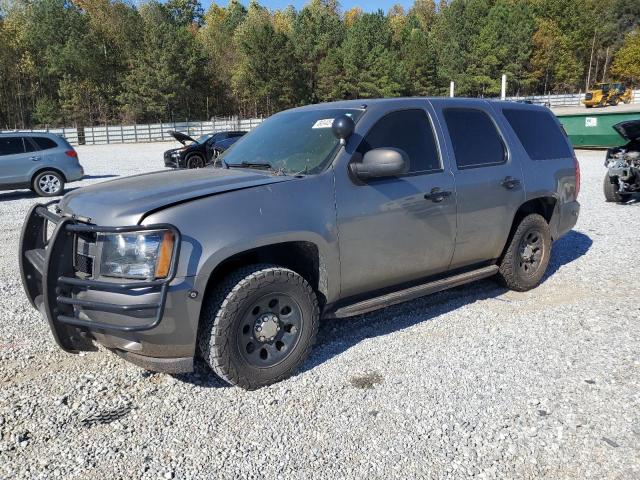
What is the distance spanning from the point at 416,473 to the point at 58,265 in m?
2.27

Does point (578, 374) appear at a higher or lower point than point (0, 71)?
lower

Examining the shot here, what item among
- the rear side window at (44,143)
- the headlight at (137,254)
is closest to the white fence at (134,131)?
the rear side window at (44,143)

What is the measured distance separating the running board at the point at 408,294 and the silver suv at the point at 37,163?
37.4 feet

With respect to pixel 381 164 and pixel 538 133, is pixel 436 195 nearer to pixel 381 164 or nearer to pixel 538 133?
pixel 381 164

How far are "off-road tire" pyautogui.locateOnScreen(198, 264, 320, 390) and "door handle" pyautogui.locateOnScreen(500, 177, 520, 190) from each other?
2.23 metres

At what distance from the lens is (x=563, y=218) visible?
17.9 feet

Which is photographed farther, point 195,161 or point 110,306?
point 195,161

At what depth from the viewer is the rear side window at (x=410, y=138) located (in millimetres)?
3846

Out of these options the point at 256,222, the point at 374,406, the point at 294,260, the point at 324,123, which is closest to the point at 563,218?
the point at 324,123

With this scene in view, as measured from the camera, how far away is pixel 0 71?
207 ft

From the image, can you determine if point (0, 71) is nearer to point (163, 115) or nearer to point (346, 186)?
point (163, 115)

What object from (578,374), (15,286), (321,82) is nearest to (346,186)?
(578,374)

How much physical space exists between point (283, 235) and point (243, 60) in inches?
2550

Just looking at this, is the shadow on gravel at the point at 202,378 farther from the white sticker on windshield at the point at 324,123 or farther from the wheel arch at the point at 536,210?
the wheel arch at the point at 536,210
